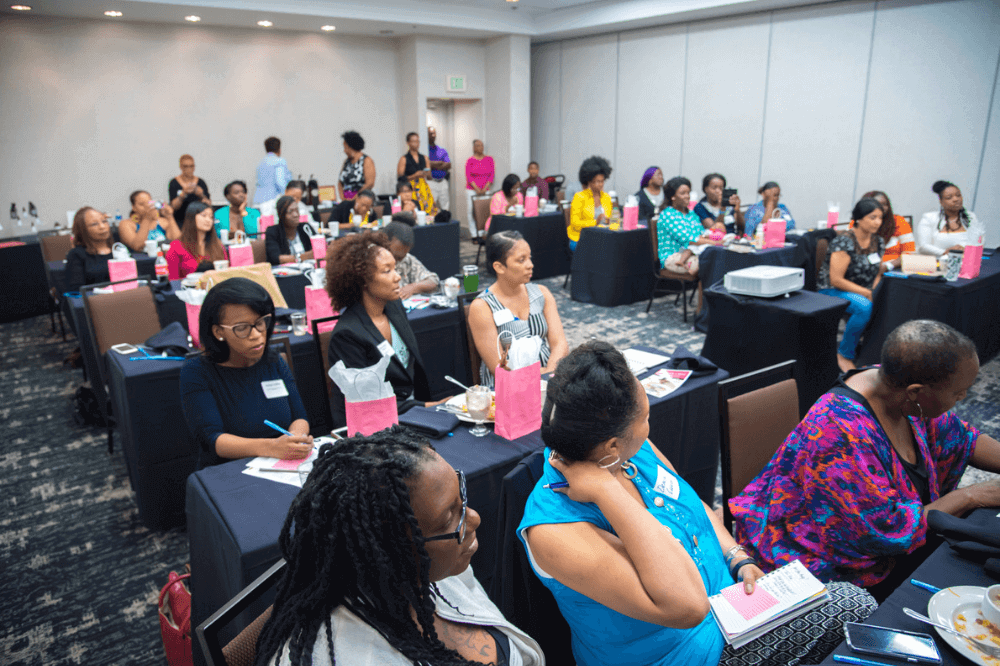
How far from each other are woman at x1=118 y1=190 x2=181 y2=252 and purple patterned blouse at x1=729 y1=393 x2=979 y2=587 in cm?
554

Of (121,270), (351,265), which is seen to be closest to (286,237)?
(121,270)

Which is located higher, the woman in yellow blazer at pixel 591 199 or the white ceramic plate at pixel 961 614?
the woman in yellow blazer at pixel 591 199

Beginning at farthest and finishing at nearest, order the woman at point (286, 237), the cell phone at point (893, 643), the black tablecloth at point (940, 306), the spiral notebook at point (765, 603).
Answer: the woman at point (286, 237)
the black tablecloth at point (940, 306)
the spiral notebook at point (765, 603)
the cell phone at point (893, 643)

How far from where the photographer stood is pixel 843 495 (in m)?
1.70

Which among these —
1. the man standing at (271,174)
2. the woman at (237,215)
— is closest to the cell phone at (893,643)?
the woman at (237,215)

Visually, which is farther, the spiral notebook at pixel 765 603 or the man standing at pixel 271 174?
the man standing at pixel 271 174

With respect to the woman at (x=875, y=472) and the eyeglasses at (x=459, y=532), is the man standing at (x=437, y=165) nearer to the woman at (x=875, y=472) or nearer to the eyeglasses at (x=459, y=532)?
the woman at (x=875, y=472)

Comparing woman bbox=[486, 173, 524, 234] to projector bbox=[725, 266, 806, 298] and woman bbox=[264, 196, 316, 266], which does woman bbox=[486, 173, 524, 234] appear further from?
projector bbox=[725, 266, 806, 298]

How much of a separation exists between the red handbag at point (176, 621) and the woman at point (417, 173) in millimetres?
7395

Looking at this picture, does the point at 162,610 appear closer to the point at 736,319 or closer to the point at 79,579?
the point at 79,579

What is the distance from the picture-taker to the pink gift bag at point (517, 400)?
2090 millimetres

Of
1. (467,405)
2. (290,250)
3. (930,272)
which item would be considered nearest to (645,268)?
(930,272)

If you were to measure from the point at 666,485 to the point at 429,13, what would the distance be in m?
9.01

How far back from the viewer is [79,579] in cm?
260
